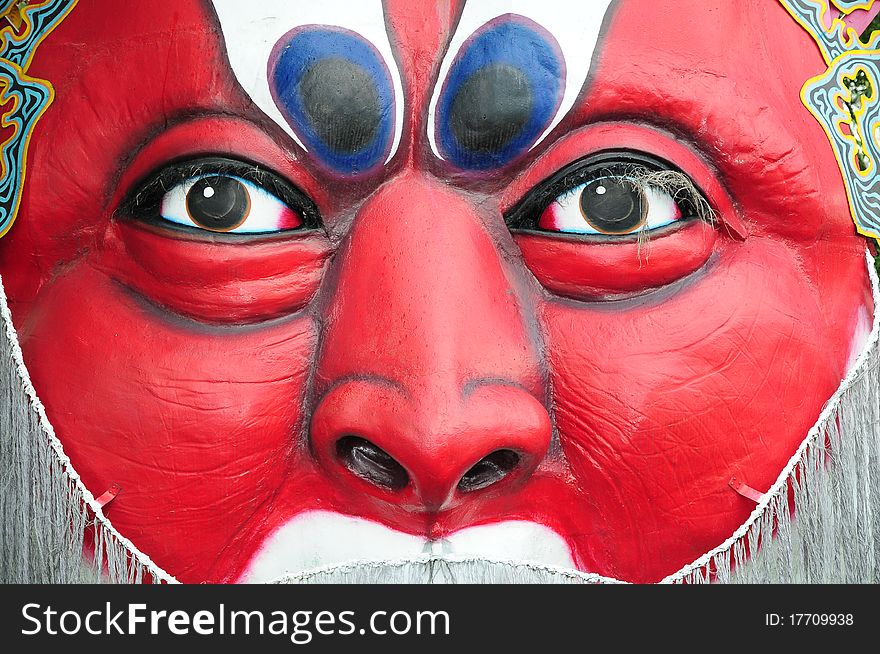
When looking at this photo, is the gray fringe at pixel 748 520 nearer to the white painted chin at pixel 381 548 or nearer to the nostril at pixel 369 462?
the white painted chin at pixel 381 548

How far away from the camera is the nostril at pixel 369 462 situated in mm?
2381

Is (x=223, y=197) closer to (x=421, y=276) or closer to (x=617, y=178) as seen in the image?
(x=421, y=276)

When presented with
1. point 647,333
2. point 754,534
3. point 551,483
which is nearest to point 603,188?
point 647,333

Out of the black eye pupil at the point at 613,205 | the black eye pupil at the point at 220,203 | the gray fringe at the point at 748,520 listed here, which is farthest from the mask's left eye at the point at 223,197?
the black eye pupil at the point at 613,205

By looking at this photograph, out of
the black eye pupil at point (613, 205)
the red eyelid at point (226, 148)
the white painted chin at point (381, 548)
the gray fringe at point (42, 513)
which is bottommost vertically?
the white painted chin at point (381, 548)

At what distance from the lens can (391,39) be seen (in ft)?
8.23

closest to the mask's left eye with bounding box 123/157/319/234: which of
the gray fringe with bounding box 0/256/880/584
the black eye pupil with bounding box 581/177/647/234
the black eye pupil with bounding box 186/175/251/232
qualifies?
the black eye pupil with bounding box 186/175/251/232

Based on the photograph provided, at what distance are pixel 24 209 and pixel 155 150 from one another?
36 centimetres

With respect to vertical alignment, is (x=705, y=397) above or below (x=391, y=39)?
below

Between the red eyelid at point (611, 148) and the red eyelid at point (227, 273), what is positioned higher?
the red eyelid at point (611, 148)

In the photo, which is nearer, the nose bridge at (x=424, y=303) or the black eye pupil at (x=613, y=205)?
the nose bridge at (x=424, y=303)

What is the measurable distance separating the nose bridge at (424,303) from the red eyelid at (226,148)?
0.17 m

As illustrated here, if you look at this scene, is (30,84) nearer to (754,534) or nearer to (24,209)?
(24,209)

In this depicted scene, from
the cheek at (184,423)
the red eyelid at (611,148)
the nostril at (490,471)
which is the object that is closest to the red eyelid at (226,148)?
the cheek at (184,423)
